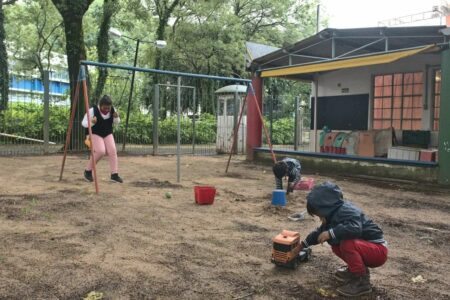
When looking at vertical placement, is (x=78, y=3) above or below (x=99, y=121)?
above

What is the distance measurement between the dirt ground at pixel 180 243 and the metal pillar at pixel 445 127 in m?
0.68

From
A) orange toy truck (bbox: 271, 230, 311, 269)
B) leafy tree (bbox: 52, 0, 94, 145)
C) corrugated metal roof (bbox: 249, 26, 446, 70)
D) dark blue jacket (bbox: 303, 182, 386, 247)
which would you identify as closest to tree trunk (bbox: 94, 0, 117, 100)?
leafy tree (bbox: 52, 0, 94, 145)

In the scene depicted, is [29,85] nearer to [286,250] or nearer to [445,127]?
[445,127]

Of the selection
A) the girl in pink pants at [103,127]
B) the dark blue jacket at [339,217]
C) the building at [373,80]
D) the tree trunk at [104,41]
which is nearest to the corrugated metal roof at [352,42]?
the building at [373,80]

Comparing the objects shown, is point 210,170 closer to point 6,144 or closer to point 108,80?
point 6,144

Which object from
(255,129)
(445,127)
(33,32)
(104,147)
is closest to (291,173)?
(104,147)

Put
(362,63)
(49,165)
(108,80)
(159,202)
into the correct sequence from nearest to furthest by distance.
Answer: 1. (159,202)
2. (362,63)
3. (49,165)
4. (108,80)

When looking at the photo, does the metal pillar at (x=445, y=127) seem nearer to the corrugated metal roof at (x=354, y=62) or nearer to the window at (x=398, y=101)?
the corrugated metal roof at (x=354, y=62)

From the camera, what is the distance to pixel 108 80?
17984 mm

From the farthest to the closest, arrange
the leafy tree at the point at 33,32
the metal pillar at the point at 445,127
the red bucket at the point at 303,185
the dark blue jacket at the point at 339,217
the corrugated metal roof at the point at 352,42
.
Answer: the leafy tree at the point at 33,32 → the corrugated metal roof at the point at 352,42 → the metal pillar at the point at 445,127 → the red bucket at the point at 303,185 → the dark blue jacket at the point at 339,217

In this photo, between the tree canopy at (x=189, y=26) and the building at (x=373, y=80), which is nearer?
the building at (x=373, y=80)

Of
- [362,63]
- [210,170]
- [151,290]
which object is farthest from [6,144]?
[151,290]

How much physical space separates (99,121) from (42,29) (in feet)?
79.3

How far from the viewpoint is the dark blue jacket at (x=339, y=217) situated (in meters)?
3.34
